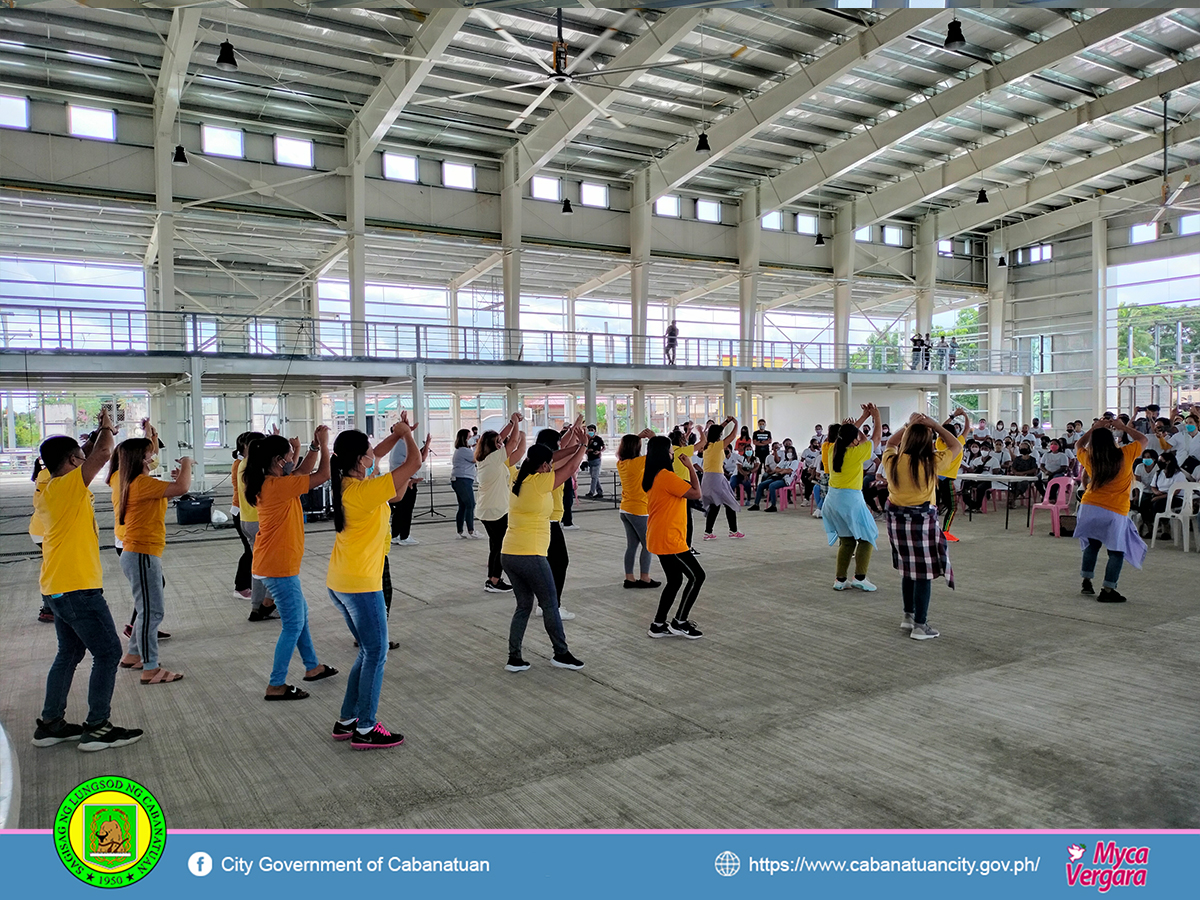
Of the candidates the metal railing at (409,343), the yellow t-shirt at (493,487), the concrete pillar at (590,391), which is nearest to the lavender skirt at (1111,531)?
the yellow t-shirt at (493,487)

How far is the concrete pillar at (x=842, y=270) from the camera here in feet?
89.3

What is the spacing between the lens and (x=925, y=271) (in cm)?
2953

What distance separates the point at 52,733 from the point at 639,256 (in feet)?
70.5

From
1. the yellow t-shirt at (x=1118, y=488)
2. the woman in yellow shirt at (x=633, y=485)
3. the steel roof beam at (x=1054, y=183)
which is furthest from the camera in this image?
the steel roof beam at (x=1054, y=183)

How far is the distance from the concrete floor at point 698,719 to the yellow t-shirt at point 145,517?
2.83 ft

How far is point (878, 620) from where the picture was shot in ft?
21.5

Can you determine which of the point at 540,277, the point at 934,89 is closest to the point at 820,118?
the point at 934,89

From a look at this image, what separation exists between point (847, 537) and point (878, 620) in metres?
1.26

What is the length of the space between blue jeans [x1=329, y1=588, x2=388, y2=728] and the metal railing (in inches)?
554

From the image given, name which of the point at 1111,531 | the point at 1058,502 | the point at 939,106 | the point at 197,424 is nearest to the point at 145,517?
the point at 1111,531

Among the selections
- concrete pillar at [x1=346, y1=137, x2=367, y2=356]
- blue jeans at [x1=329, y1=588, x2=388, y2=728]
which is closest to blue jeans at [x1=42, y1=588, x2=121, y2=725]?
blue jeans at [x1=329, y1=588, x2=388, y2=728]
